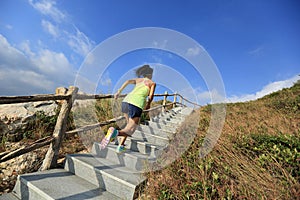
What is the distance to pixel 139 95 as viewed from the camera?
3.05 m

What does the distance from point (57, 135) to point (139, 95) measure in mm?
1488

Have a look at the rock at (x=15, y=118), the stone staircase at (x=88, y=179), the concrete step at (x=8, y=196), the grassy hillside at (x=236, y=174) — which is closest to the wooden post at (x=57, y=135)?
the stone staircase at (x=88, y=179)

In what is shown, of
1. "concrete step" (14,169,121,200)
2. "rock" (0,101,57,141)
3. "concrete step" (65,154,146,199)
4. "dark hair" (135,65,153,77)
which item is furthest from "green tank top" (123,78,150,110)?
"rock" (0,101,57,141)

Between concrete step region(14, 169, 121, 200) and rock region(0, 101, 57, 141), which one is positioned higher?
rock region(0, 101, 57, 141)

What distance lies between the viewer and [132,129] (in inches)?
124

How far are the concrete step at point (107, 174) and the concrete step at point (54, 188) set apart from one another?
0.28 ft

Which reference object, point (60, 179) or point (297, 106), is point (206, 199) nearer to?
point (60, 179)

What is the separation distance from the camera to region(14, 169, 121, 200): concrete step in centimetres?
210

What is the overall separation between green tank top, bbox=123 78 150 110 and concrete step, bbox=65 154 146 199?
1.10 meters

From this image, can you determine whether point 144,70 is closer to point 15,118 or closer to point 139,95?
point 139,95

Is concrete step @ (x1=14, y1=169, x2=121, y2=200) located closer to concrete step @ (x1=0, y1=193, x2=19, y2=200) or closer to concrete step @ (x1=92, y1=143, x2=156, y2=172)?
concrete step @ (x1=0, y1=193, x2=19, y2=200)

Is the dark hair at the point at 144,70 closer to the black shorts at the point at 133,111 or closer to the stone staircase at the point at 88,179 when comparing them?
the black shorts at the point at 133,111

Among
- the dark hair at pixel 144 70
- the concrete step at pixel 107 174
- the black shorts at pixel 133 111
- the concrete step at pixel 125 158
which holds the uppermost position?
the dark hair at pixel 144 70

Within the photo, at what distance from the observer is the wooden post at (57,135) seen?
9.04 ft
